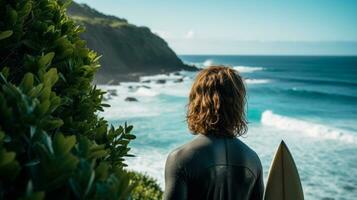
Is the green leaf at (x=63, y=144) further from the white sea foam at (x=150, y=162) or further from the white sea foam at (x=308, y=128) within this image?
the white sea foam at (x=308, y=128)

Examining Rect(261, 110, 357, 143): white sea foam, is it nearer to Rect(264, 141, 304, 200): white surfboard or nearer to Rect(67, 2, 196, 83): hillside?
Rect(264, 141, 304, 200): white surfboard

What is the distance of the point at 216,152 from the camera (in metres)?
2.88

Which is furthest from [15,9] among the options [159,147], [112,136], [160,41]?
[160,41]

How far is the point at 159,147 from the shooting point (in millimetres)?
24188

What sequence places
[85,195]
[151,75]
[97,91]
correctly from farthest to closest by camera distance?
[151,75] < [97,91] < [85,195]

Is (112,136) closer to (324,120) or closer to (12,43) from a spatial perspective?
(12,43)

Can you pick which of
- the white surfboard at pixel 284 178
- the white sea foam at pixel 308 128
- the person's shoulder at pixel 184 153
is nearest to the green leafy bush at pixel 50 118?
the person's shoulder at pixel 184 153

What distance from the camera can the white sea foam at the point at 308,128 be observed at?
2948 centimetres

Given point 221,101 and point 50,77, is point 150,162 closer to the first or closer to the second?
point 221,101

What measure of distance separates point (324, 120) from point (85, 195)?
124 feet

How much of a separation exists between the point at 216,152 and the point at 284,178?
51 cm

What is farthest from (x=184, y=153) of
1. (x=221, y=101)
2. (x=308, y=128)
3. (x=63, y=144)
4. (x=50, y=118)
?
(x=308, y=128)

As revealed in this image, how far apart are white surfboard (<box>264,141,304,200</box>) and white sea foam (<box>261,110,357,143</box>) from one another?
89.3ft

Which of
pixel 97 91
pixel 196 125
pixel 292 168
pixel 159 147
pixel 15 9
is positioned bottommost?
pixel 159 147
